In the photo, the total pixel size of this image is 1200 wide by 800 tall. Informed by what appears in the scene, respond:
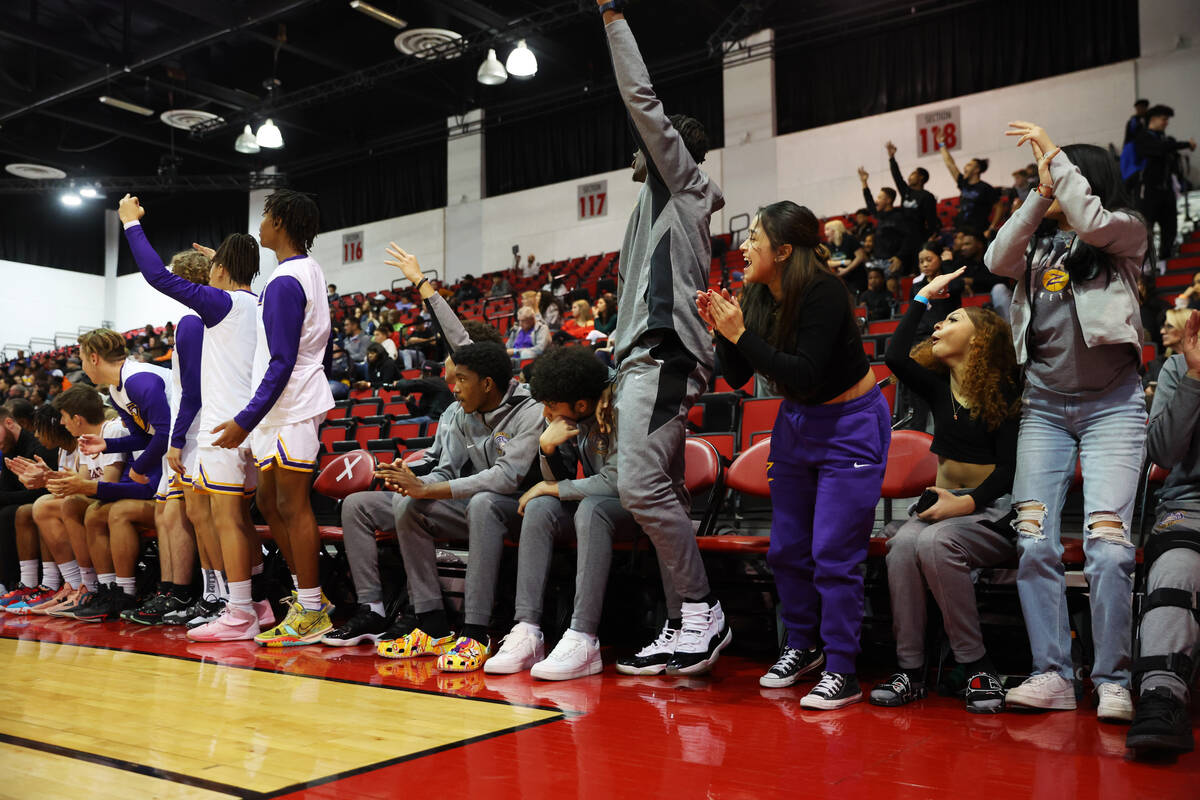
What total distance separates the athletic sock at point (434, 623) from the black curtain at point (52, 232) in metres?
22.3

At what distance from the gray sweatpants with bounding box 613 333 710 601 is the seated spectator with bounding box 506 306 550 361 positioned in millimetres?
4544

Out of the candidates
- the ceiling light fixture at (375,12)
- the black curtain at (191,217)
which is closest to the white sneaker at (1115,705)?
the ceiling light fixture at (375,12)

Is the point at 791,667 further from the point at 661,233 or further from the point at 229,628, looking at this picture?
the point at 229,628

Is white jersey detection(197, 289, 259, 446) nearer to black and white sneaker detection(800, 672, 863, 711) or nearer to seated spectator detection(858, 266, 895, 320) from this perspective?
black and white sneaker detection(800, 672, 863, 711)

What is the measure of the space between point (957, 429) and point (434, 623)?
5.96 feet

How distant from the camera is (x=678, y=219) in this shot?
9.05 ft

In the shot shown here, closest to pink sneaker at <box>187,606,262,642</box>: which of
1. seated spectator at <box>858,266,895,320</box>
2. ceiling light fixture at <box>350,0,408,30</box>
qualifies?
seated spectator at <box>858,266,895,320</box>

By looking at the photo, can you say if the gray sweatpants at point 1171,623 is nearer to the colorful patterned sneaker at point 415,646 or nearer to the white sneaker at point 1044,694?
the white sneaker at point 1044,694

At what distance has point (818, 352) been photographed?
96.0 inches

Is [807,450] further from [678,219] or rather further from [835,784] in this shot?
[835,784]

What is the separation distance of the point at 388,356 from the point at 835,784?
809cm

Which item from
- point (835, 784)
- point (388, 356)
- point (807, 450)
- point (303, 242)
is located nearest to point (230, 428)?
point (303, 242)

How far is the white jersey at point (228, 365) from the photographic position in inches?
145

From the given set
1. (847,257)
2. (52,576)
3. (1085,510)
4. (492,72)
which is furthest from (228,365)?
(492,72)
